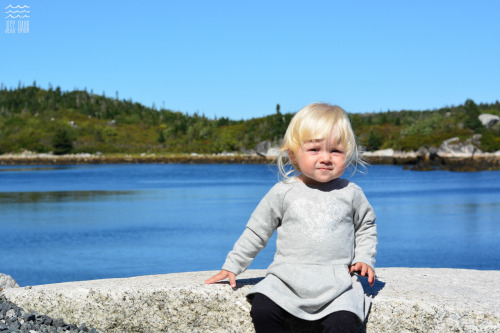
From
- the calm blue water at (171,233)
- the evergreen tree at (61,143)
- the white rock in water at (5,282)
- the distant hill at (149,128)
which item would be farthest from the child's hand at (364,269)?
the evergreen tree at (61,143)

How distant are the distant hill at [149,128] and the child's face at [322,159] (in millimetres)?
76531

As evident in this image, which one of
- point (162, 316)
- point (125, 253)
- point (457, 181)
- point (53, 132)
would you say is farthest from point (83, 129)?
point (162, 316)

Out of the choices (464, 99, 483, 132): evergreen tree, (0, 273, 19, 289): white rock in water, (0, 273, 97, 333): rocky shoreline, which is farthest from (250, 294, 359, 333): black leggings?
(464, 99, 483, 132): evergreen tree

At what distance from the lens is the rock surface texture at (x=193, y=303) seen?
3912mm

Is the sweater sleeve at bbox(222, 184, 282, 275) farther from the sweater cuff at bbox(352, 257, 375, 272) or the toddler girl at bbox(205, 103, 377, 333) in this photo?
the sweater cuff at bbox(352, 257, 375, 272)

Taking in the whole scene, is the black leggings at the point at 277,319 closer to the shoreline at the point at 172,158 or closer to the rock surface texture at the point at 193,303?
the rock surface texture at the point at 193,303

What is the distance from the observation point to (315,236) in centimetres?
362

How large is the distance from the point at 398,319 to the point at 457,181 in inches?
1870

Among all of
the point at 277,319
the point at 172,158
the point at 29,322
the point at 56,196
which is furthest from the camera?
the point at 172,158

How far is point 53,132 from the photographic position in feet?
334

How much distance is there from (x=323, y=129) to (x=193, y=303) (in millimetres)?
1585

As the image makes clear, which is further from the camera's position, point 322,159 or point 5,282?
point 5,282

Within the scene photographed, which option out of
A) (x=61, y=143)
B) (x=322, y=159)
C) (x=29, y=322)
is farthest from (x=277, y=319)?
(x=61, y=143)

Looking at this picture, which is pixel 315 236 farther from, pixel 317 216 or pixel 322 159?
pixel 322 159
